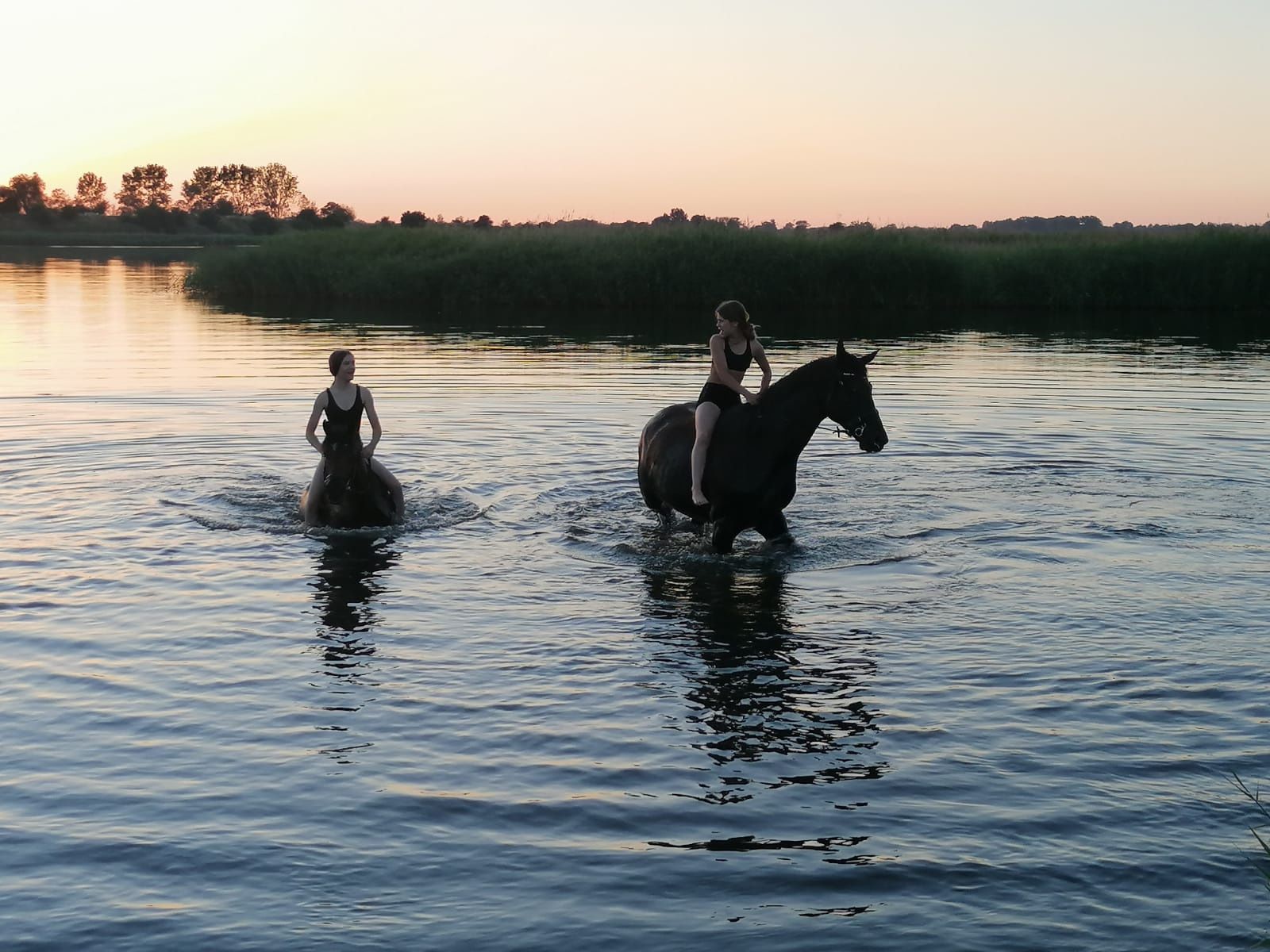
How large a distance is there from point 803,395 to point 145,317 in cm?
3742

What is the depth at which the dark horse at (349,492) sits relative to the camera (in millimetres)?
14812

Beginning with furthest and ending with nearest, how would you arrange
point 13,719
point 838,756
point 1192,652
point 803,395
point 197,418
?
point 197,418 < point 803,395 < point 1192,652 < point 13,719 < point 838,756

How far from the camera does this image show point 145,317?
4600 centimetres

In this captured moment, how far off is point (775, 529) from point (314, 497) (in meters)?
5.17

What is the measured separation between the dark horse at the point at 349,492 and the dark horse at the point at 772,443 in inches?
134

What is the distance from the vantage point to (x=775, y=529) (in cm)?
1430

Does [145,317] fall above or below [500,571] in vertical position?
above

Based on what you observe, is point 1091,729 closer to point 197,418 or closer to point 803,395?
point 803,395

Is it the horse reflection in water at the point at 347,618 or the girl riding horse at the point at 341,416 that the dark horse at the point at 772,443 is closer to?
the horse reflection in water at the point at 347,618

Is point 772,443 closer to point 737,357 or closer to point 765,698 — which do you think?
point 737,357

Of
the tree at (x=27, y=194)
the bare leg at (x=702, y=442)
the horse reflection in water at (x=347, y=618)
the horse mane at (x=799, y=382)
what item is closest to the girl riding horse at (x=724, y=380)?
the bare leg at (x=702, y=442)

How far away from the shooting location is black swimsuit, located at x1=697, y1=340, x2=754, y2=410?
1373 cm

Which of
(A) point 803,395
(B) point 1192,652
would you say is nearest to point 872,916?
(B) point 1192,652

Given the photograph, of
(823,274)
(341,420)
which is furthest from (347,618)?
(823,274)
